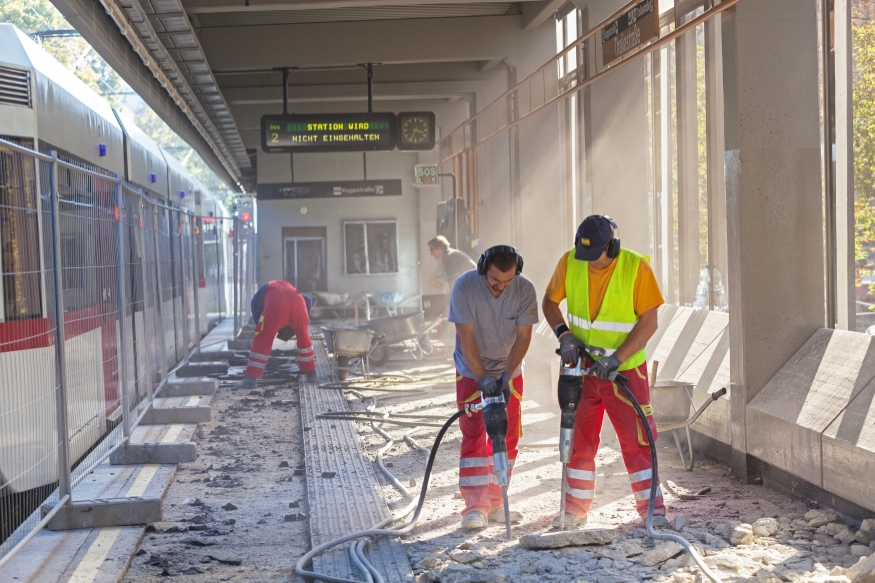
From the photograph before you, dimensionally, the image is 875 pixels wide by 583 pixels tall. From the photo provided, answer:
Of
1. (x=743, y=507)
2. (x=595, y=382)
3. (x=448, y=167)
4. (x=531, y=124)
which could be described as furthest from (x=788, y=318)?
(x=448, y=167)

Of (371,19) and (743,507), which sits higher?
(371,19)

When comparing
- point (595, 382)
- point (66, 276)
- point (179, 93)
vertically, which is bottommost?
point (595, 382)

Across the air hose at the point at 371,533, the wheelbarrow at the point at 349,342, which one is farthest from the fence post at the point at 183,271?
the air hose at the point at 371,533

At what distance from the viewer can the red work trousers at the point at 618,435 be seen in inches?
213

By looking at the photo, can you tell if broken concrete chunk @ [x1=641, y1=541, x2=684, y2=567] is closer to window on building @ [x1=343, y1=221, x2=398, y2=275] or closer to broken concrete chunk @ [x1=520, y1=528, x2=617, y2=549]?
broken concrete chunk @ [x1=520, y1=528, x2=617, y2=549]

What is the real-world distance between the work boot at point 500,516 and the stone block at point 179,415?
14.6ft

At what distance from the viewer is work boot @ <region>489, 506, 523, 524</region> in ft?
18.9

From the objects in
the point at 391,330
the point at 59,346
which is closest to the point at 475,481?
the point at 59,346

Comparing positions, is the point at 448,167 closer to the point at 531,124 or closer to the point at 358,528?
the point at 531,124

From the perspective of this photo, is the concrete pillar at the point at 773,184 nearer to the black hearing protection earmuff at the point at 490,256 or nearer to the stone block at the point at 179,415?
the black hearing protection earmuff at the point at 490,256

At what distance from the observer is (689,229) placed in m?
11.2

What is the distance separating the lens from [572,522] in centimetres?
552

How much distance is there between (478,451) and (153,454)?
9.95 ft

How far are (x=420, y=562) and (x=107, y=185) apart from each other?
378 cm
